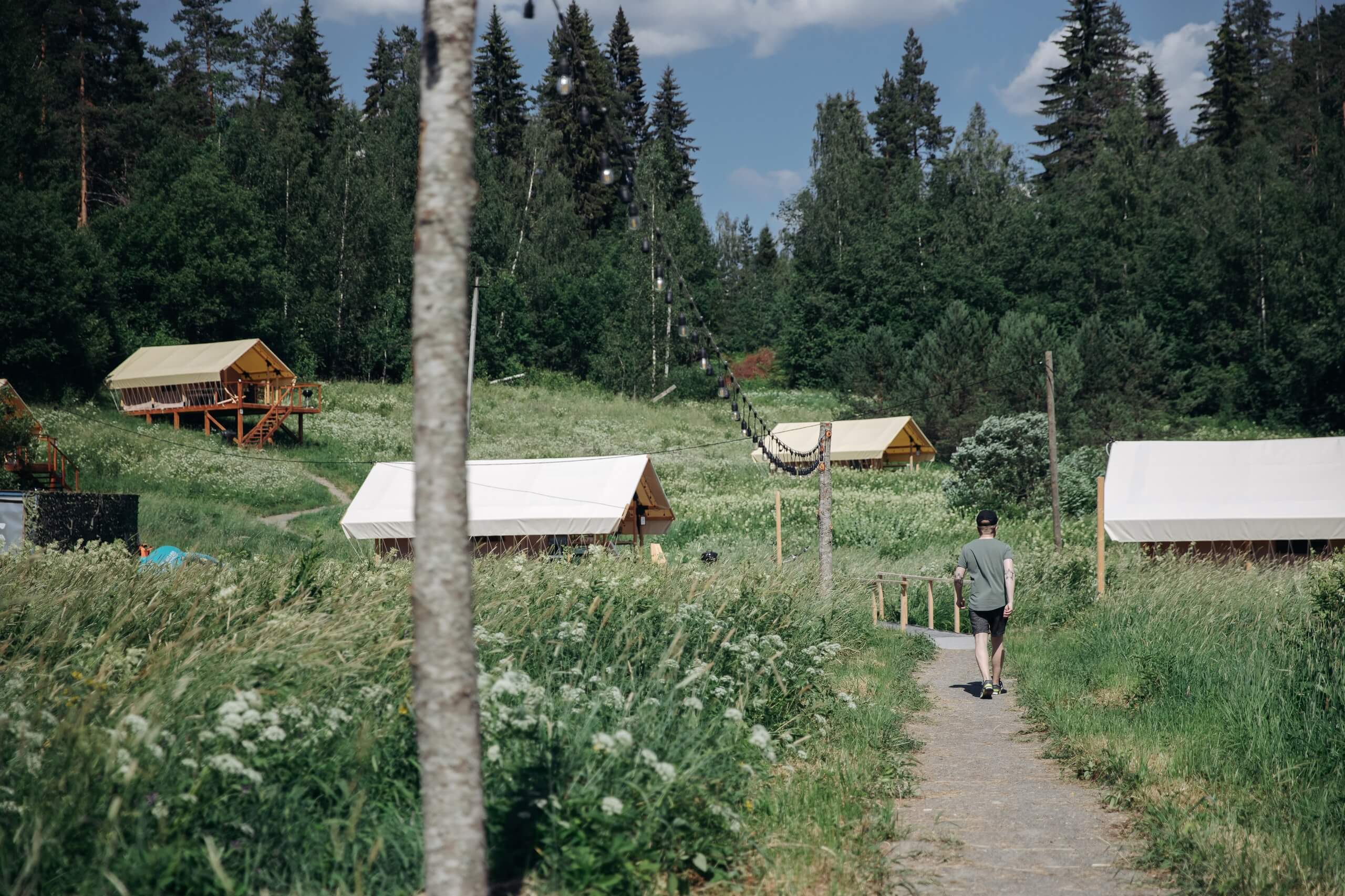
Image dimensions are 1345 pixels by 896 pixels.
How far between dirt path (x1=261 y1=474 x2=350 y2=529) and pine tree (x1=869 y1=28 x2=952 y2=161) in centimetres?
5960

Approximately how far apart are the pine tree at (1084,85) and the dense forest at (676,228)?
22 centimetres

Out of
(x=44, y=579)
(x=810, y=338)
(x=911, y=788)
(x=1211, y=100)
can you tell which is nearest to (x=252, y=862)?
(x=911, y=788)

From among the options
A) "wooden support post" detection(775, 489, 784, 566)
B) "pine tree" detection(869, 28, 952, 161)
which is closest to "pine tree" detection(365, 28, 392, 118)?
"pine tree" detection(869, 28, 952, 161)

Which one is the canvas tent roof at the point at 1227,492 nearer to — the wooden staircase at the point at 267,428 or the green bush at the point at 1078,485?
the green bush at the point at 1078,485

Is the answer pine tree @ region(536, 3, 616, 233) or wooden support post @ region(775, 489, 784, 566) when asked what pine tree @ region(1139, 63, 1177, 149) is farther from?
wooden support post @ region(775, 489, 784, 566)

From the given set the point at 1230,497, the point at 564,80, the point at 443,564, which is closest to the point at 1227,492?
the point at 1230,497

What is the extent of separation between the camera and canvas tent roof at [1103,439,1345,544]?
2166 cm

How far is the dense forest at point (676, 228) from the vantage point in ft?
162

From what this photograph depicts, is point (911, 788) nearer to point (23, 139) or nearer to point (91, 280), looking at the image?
point (91, 280)

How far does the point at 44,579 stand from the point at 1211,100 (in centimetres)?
8156

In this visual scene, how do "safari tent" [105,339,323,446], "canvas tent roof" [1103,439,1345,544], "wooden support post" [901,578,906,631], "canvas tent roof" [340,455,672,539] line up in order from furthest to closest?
1. "safari tent" [105,339,323,446]
2. "canvas tent roof" [340,455,672,539]
3. "canvas tent roof" [1103,439,1345,544]
4. "wooden support post" [901,578,906,631]

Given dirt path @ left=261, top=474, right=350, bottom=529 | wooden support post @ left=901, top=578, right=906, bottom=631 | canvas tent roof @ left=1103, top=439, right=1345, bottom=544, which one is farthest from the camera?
dirt path @ left=261, top=474, right=350, bottom=529

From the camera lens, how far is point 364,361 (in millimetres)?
60844

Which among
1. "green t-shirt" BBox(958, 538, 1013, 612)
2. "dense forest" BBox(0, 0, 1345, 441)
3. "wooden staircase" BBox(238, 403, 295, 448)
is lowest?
"green t-shirt" BBox(958, 538, 1013, 612)
